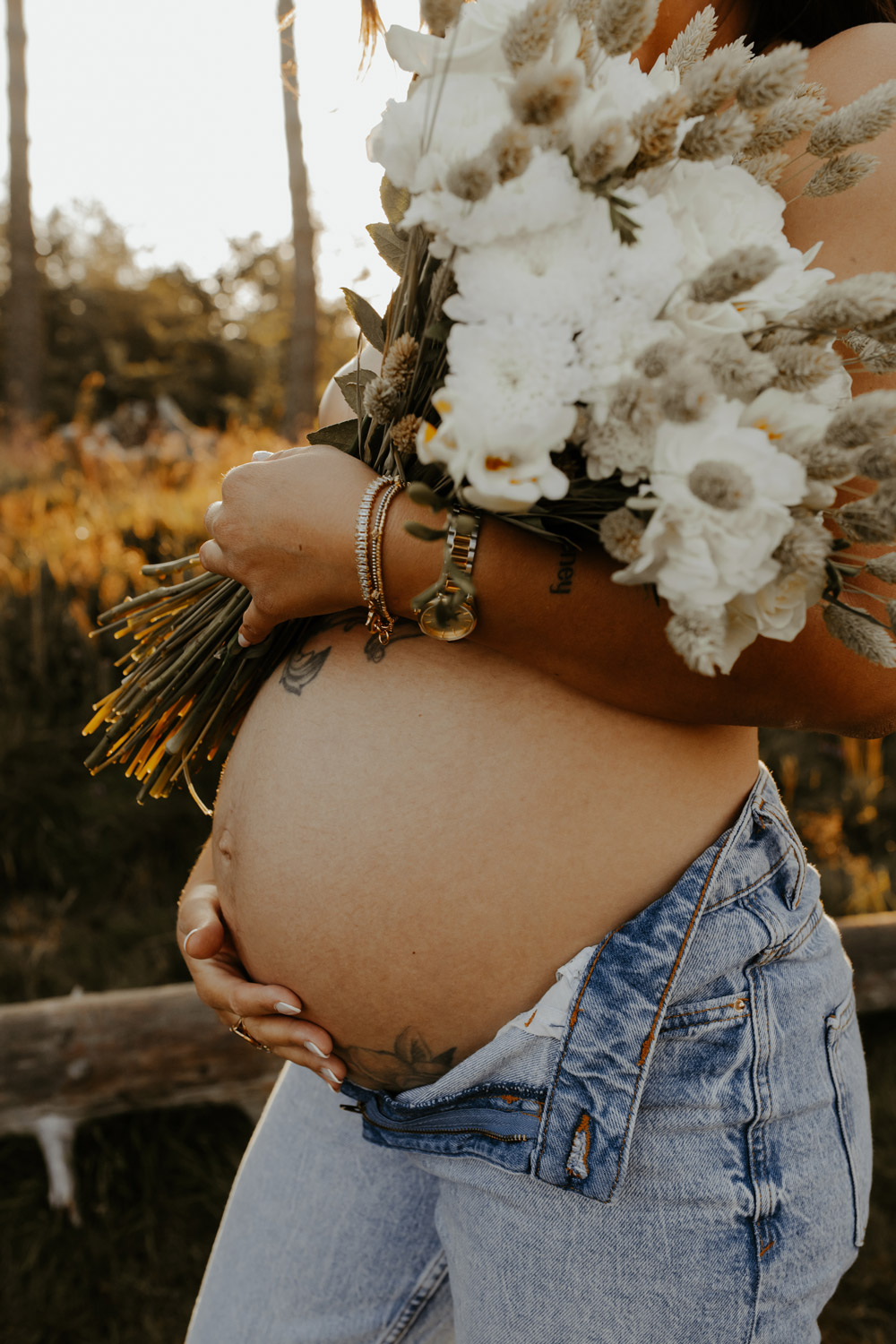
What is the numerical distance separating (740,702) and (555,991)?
1.32ft

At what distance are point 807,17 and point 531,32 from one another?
2.90 ft

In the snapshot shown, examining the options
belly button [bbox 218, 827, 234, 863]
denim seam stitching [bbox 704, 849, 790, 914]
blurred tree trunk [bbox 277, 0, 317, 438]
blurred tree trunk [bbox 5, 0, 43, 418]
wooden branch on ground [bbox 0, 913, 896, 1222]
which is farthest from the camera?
blurred tree trunk [bbox 5, 0, 43, 418]

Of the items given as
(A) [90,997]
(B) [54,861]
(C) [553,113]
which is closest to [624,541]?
(C) [553,113]

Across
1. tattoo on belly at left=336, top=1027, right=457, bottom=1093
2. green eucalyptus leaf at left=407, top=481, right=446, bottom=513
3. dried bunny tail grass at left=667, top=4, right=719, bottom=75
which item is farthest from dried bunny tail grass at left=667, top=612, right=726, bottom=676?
tattoo on belly at left=336, top=1027, right=457, bottom=1093

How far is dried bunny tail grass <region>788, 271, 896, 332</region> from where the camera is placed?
24.5 inches

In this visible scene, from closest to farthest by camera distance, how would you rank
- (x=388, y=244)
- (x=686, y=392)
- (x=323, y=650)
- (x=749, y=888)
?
1. (x=686, y=392)
2. (x=388, y=244)
3. (x=749, y=888)
4. (x=323, y=650)

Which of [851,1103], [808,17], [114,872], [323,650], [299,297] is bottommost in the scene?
[114,872]

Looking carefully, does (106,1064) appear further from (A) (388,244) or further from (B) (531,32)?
(B) (531,32)

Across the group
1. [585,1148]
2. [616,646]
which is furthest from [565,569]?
[585,1148]

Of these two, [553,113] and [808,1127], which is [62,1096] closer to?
[808,1127]

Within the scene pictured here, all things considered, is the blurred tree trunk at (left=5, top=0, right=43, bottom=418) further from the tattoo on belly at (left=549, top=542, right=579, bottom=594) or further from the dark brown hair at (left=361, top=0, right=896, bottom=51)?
the tattoo on belly at (left=549, top=542, right=579, bottom=594)

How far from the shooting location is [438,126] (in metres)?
0.72

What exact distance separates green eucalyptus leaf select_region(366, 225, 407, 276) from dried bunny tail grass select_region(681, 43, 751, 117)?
0.33m

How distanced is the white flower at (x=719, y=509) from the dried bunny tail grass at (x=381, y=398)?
0.30m
